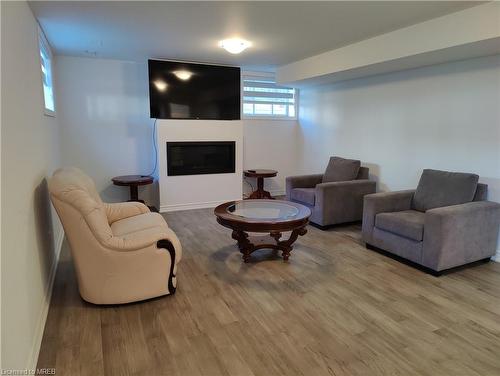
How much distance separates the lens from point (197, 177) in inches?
223

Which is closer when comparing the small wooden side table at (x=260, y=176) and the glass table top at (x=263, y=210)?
the glass table top at (x=263, y=210)

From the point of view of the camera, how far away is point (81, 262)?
8.16 ft

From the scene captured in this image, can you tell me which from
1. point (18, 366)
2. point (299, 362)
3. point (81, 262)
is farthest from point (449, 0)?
point (18, 366)

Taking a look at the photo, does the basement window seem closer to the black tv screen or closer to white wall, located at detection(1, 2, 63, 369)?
the black tv screen

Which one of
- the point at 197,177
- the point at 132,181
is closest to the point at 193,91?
the point at 197,177

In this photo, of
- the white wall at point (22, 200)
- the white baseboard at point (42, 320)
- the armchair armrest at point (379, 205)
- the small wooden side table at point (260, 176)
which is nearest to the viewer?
the white wall at point (22, 200)

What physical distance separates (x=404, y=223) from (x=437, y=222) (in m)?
0.34

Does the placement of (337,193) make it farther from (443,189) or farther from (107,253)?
(107,253)

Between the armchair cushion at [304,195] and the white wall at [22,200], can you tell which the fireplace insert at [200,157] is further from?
the white wall at [22,200]

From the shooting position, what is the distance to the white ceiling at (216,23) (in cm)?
291

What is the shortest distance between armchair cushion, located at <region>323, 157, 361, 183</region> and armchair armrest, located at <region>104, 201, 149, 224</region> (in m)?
2.83

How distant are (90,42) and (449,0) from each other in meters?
3.84

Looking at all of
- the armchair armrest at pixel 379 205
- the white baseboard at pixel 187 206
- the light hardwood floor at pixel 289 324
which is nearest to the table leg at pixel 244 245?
the light hardwood floor at pixel 289 324

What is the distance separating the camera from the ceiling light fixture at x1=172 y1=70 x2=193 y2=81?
5.26 meters
